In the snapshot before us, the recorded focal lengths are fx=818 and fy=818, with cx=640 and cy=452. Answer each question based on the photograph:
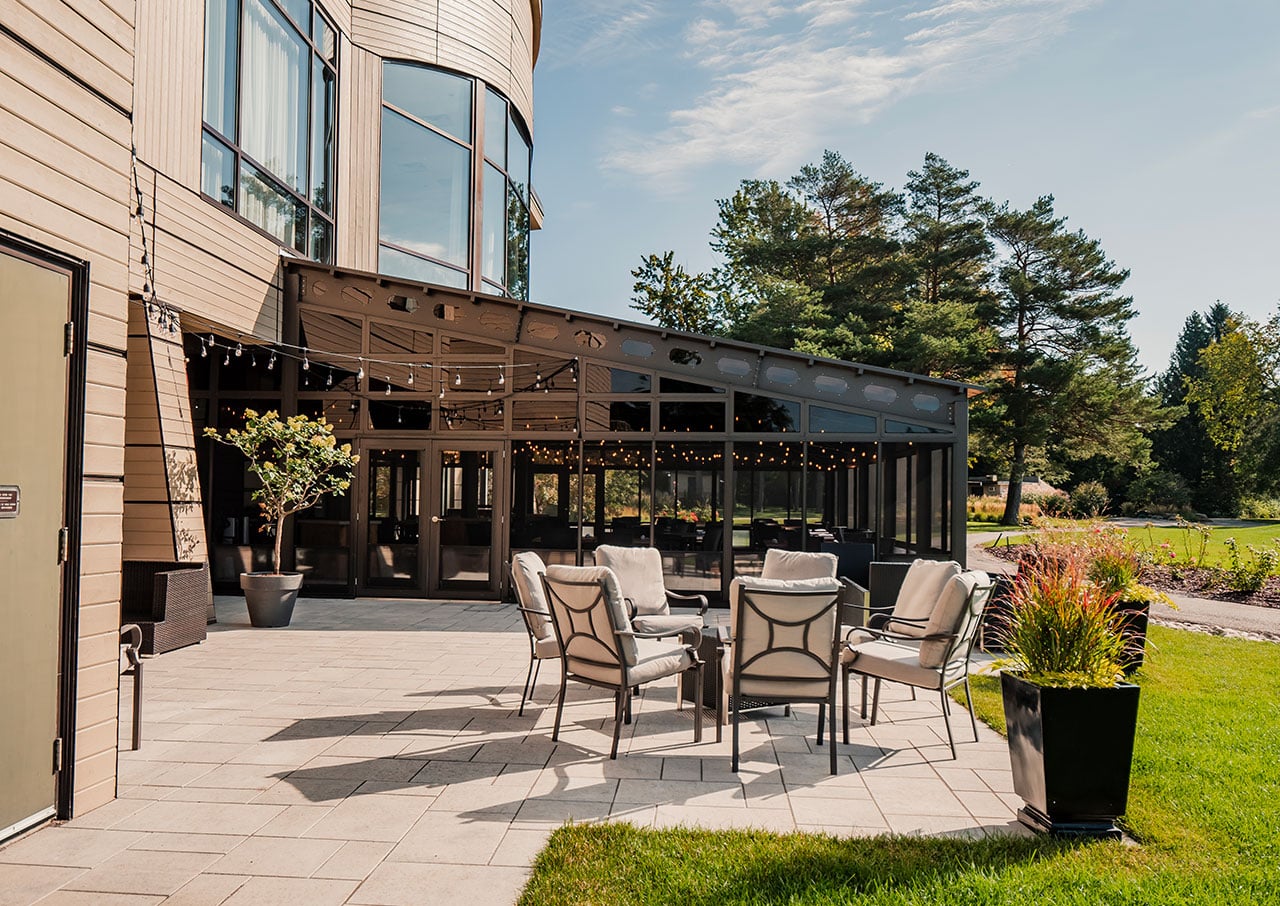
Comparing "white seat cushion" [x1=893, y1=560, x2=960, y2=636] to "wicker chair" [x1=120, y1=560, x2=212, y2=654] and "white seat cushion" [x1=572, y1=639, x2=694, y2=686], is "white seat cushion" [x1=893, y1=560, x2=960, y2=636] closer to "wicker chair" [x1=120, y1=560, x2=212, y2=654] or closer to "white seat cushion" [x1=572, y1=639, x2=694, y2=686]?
"white seat cushion" [x1=572, y1=639, x2=694, y2=686]

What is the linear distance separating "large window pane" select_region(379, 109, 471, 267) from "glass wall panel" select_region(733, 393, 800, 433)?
4915 millimetres

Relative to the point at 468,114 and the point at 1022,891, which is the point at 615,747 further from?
the point at 468,114

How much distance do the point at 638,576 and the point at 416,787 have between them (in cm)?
288

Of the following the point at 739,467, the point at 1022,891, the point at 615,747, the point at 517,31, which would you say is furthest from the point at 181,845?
the point at 517,31

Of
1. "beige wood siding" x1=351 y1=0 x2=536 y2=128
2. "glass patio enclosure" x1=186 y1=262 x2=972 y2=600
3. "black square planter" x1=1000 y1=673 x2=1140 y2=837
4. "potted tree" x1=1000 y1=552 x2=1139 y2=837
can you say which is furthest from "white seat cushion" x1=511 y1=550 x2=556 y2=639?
"beige wood siding" x1=351 y1=0 x2=536 y2=128

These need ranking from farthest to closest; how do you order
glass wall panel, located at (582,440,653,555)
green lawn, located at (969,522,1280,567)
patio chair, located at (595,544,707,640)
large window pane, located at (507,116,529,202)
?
green lawn, located at (969,522,1280,567) → large window pane, located at (507,116,529,202) → glass wall panel, located at (582,440,653,555) → patio chair, located at (595,544,707,640)

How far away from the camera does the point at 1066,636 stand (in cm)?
350

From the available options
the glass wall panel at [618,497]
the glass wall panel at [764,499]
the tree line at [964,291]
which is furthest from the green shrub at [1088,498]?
the glass wall panel at [618,497]

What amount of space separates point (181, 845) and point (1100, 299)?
2698cm

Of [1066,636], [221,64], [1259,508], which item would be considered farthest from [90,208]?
[1259,508]

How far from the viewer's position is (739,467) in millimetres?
10477

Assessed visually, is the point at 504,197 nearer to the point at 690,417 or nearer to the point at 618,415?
the point at 618,415

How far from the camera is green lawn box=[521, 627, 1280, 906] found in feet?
9.18

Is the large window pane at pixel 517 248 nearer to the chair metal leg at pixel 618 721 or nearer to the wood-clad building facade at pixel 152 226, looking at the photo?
the wood-clad building facade at pixel 152 226
